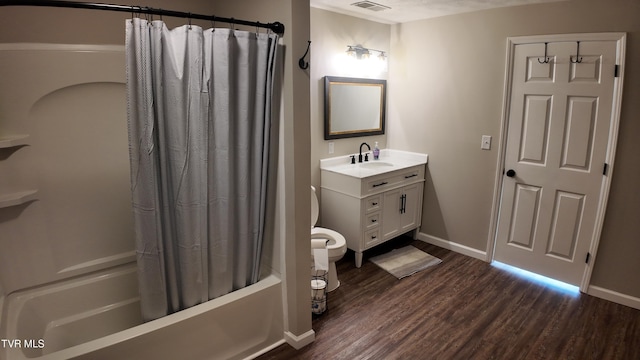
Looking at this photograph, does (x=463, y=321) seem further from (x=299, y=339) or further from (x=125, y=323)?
(x=125, y=323)

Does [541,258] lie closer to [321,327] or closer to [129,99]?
[321,327]

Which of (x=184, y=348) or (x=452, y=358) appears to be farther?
(x=452, y=358)

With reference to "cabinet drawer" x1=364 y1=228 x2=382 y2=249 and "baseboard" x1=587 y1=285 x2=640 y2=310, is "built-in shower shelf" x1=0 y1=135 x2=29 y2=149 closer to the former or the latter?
"cabinet drawer" x1=364 y1=228 x2=382 y2=249

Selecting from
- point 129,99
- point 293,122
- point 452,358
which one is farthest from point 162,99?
point 452,358

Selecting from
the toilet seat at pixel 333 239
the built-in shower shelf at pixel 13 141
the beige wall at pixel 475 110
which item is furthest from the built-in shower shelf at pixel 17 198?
the beige wall at pixel 475 110

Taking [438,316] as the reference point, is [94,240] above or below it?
above

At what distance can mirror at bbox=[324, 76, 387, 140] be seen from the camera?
3314 millimetres

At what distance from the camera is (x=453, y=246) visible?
144 inches

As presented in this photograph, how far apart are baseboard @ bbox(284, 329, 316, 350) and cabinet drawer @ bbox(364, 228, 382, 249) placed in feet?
3.76

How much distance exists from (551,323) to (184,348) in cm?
244

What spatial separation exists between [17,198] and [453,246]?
3.49 metres

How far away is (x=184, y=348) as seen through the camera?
6.14 ft

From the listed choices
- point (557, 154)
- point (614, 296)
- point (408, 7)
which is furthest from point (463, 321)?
point (408, 7)

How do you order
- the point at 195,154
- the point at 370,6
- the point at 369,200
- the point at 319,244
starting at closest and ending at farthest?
the point at 195,154, the point at 319,244, the point at 370,6, the point at 369,200
